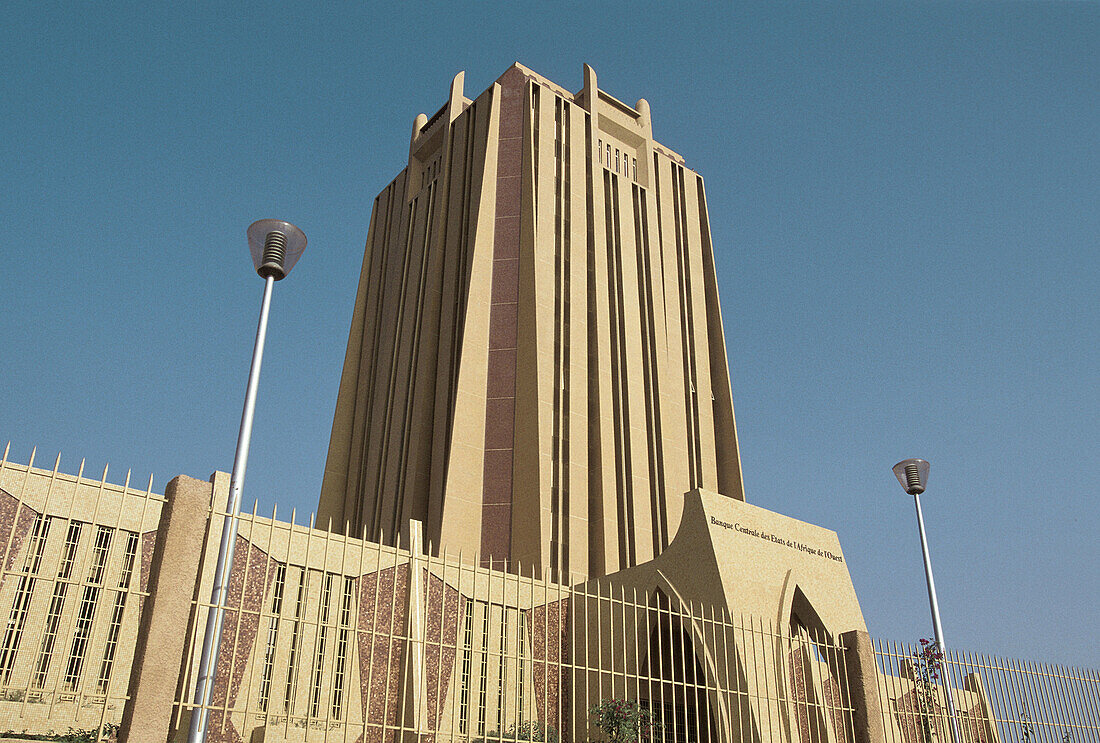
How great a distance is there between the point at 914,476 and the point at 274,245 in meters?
12.2

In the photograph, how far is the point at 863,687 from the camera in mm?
12938

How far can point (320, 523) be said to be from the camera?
34000 mm

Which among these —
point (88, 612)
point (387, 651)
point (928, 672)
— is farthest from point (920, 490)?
point (88, 612)

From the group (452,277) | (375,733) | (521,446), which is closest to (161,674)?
(375,733)

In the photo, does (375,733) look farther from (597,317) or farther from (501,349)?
(597,317)

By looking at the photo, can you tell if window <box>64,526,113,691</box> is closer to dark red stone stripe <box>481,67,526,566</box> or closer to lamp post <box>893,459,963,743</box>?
dark red stone stripe <box>481,67,526,566</box>

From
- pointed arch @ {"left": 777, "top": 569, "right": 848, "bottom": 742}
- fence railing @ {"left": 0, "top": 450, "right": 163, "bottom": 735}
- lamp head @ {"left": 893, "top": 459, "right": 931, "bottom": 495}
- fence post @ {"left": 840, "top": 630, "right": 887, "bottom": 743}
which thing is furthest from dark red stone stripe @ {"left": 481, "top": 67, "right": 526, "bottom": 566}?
Result: fence post @ {"left": 840, "top": 630, "right": 887, "bottom": 743}

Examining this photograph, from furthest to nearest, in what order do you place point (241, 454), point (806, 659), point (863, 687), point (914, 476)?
point (914, 476) → point (806, 659) → point (863, 687) → point (241, 454)

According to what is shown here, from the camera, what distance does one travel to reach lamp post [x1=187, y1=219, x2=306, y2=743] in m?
7.80

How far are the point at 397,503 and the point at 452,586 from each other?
10.8 meters

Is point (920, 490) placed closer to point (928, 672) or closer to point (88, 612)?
point (928, 672)

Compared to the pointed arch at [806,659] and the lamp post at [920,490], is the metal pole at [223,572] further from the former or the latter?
the lamp post at [920,490]

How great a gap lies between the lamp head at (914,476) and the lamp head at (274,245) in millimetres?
11804

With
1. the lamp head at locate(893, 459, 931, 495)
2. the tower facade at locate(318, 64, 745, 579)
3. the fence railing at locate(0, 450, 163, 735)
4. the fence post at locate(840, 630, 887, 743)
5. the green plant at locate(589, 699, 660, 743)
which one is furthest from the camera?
the tower facade at locate(318, 64, 745, 579)
